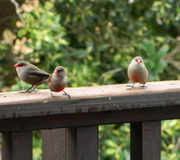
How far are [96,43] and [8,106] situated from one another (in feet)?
10.8

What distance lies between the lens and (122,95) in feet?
4.77

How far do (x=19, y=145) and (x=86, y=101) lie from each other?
0.65 ft

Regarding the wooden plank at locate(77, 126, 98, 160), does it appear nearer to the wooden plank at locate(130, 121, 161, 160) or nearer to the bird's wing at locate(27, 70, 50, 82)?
the wooden plank at locate(130, 121, 161, 160)

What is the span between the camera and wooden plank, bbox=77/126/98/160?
1.44 metres

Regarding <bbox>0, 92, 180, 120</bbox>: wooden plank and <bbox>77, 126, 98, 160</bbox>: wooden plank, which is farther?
<bbox>77, 126, 98, 160</bbox>: wooden plank

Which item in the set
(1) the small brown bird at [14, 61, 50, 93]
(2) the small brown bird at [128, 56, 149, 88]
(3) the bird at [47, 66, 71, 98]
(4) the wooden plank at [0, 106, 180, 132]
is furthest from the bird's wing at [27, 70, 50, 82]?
(4) the wooden plank at [0, 106, 180, 132]

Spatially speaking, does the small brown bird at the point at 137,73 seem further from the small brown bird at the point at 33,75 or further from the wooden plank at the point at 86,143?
the wooden plank at the point at 86,143

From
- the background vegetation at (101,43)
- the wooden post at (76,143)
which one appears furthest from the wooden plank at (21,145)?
the background vegetation at (101,43)

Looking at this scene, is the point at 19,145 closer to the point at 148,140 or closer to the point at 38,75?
the point at 148,140

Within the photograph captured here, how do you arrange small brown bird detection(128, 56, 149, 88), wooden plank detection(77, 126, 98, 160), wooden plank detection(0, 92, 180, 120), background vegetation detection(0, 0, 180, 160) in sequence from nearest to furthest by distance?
wooden plank detection(0, 92, 180, 120) < wooden plank detection(77, 126, 98, 160) < small brown bird detection(128, 56, 149, 88) < background vegetation detection(0, 0, 180, 160)

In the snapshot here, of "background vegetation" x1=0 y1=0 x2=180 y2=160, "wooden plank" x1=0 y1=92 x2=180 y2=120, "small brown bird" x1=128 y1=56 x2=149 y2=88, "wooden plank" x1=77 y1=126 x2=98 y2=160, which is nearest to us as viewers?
"wooden plank" x1=0 y1=92 x2=180 y2=120

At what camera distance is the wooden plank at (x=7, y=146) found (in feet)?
4.56

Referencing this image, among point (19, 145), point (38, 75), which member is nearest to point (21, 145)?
point (19, 145)

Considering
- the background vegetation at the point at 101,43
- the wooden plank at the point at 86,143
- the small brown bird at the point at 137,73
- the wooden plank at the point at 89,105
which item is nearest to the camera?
the wooden plank at the point at 89,105
